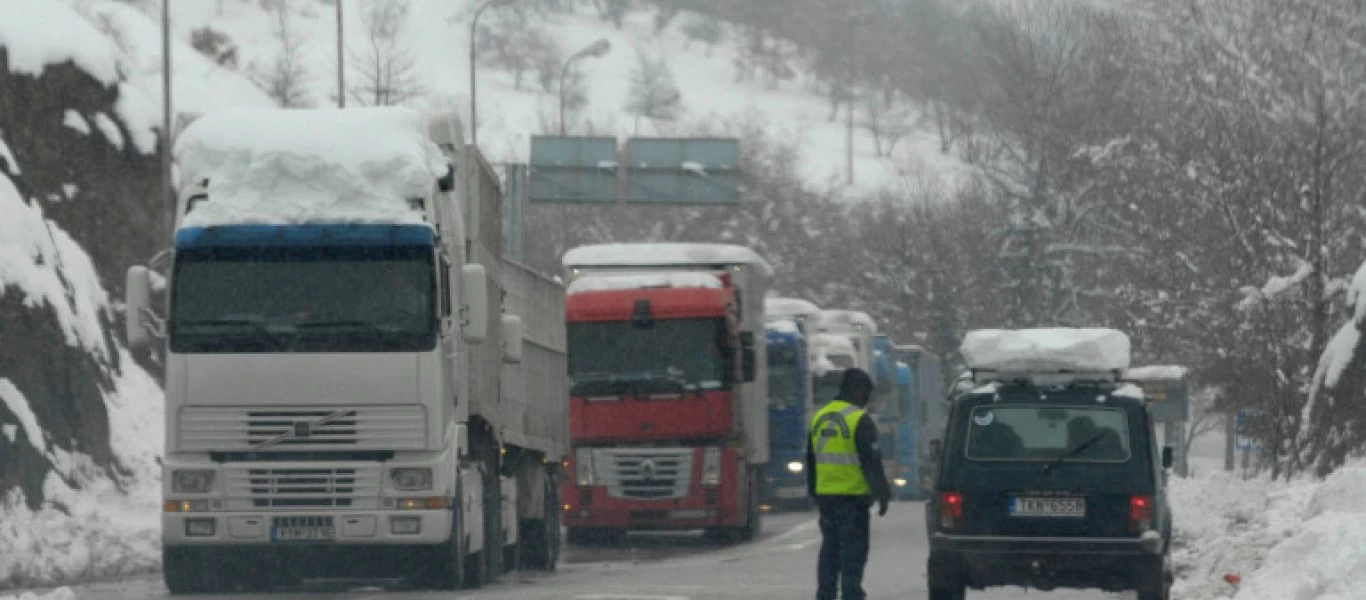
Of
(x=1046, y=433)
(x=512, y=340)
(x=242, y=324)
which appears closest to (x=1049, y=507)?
(x=1046, y=433)

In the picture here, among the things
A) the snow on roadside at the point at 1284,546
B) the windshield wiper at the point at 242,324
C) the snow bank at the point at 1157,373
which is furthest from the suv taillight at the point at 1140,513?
the snow bank at the point at 1157,373

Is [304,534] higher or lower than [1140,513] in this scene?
lower

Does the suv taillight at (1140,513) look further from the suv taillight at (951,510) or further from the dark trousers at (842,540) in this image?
the dark trousers at (842,540)

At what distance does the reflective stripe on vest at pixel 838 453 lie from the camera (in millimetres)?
16109

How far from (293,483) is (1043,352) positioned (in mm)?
5565

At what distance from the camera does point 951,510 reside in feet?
53.6

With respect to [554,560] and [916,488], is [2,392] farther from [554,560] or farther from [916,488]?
[916,488]

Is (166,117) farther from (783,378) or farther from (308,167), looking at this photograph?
(308,167)

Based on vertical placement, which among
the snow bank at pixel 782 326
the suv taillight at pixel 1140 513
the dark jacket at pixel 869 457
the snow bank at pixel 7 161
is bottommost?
the suv taillight at pixel 1140 513

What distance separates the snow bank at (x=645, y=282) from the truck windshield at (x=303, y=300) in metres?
12.4

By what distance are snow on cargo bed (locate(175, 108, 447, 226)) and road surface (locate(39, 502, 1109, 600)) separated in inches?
114

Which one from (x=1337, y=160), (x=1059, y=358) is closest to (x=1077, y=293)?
(x=1337, y=160)

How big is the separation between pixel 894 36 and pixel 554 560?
123187mm

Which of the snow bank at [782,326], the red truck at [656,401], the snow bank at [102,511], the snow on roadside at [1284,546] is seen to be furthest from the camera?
the snow bank at [782,326]
